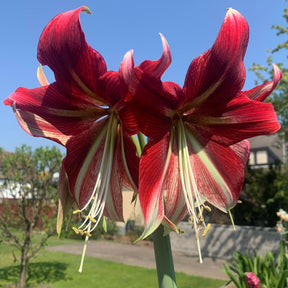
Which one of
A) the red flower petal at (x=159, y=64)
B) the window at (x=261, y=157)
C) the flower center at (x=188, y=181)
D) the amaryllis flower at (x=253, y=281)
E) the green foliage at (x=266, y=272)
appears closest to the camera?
the red flower petal at (x=159, y=64)

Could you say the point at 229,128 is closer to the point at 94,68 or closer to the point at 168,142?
the point at 168,142

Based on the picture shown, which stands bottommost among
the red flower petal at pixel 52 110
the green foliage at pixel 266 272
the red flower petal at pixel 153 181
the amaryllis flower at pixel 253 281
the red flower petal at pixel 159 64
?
the green foliage at pixel 266 272

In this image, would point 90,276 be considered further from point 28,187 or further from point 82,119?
point 82,119

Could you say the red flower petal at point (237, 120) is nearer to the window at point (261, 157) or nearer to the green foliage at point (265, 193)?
the green foliage at point (265, 193)

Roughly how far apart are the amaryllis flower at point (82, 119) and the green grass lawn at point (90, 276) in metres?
7.24

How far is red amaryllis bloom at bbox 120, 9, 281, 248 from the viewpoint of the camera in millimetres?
598

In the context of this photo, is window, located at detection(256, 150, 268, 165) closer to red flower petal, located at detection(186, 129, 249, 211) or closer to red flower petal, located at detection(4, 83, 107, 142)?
red flower petal, located at detection(186, 129, 249, 211)

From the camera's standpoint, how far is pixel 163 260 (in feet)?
2.16

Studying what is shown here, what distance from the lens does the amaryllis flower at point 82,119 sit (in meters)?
0.62

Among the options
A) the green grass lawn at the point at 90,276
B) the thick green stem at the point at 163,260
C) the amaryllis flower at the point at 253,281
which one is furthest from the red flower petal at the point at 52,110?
the green grass lawn at the point at 90,276

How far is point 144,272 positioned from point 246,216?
4715 millimetres

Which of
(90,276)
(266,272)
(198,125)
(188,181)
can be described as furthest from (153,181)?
(90,276)

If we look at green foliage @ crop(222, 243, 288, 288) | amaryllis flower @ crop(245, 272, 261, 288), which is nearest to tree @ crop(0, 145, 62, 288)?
green foliage @ crop(222, 243, 288, 288)

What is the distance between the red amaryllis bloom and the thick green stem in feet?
0.15
